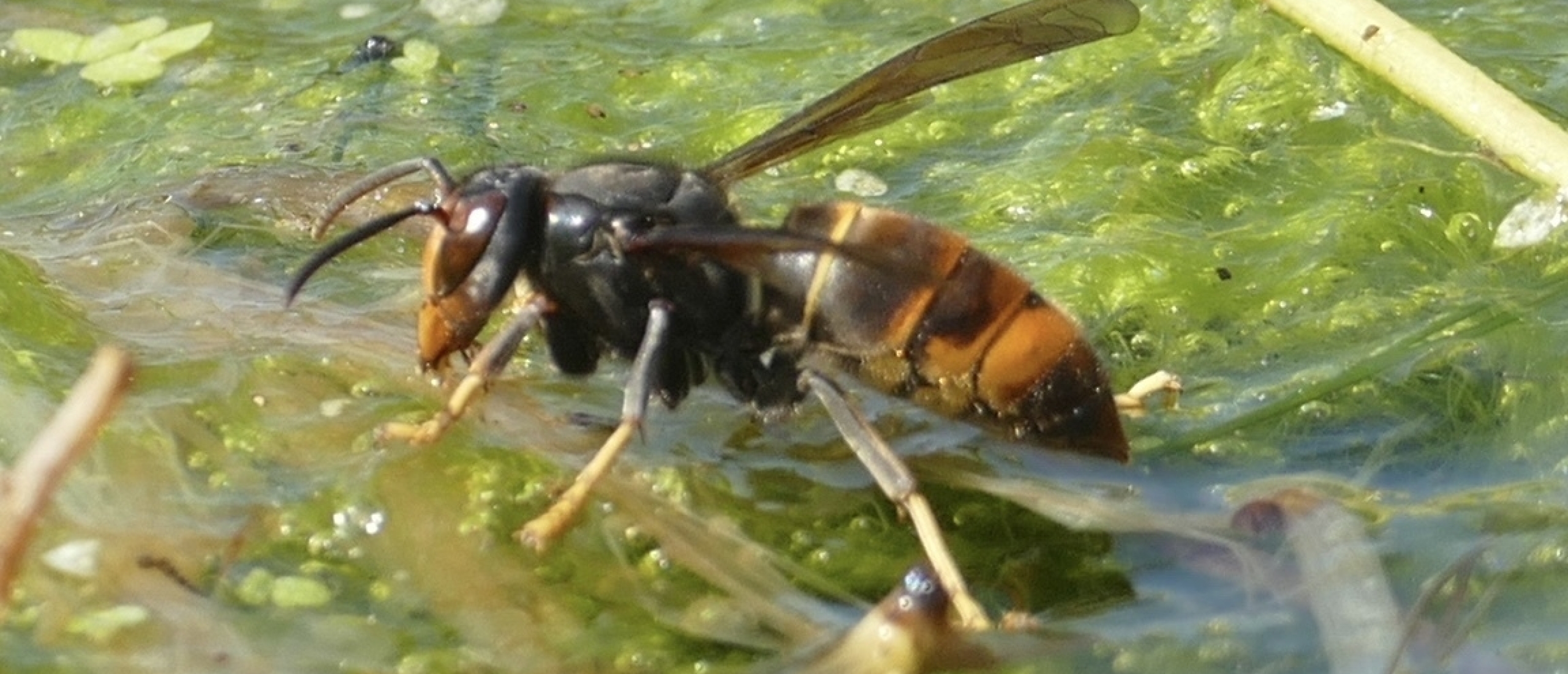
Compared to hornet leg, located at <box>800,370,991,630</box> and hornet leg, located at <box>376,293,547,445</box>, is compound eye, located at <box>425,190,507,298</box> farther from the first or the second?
hornet leg, located at <box>800,370,991,630</box>

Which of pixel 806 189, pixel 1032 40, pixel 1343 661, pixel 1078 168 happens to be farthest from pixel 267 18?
pixel 1343 661

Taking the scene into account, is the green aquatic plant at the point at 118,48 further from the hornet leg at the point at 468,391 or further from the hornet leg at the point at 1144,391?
the hornet leg at the point at 1144,391

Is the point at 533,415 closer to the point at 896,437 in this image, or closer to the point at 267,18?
the point at 896,437

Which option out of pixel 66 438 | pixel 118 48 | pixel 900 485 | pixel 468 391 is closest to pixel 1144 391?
pixel 900 485

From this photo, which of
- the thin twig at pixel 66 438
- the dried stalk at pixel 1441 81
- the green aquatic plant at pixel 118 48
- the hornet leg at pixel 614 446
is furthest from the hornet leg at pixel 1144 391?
the green aquatic plant at pixel 118 48

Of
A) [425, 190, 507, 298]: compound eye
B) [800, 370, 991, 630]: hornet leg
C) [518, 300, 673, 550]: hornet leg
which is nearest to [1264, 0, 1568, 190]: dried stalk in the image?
[800, 370, 991, 630]: hornet leg
